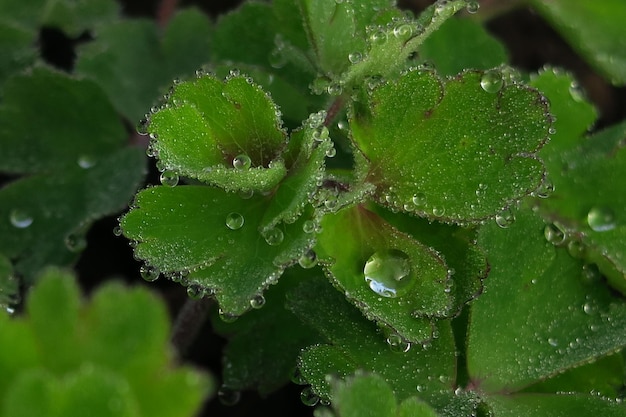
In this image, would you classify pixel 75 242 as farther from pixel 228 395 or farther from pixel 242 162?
pixel 242 162

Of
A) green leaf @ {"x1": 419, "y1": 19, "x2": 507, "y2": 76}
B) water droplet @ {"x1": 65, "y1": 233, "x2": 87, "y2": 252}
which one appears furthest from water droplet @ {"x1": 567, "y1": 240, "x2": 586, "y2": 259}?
water droplet @ {"x1": 65, "y1": 233, "x2": 87, "y2": 252}

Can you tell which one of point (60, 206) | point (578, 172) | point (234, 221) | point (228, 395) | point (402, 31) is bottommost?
point (228, 395)

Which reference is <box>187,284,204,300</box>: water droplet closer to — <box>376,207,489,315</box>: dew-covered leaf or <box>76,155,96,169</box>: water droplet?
<box>376,207,489,315</box>: dew-covered leaf

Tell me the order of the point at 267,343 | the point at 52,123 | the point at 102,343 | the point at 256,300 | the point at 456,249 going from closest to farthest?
the point at 102,343, the point at 256,300, the point at 456,249, the point at 267,343, the point at 52,123

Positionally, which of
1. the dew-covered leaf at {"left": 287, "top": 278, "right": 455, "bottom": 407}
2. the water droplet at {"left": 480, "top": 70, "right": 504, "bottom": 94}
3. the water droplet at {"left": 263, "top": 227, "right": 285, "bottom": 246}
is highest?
the water droplet at {"left": 480, "top": 70, "right": 504, "bottom": 94}

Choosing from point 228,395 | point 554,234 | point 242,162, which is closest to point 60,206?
point 228,395

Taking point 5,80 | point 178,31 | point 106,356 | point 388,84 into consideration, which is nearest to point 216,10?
point 178,31

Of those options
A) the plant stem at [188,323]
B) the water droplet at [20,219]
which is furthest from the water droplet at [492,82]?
the water droplet at [20,219]

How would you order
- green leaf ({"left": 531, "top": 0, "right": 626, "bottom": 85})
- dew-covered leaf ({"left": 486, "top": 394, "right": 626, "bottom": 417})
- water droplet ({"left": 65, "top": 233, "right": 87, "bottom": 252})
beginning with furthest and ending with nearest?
green leaf ({"left": 531, "top": 0, "right": 626, "bottom": 85}), water droplet ({"left": 65, "top": 233, "right": 87, "bottom": 252}), dew-covered leaf ({"left": 486, "top": 394, "right": 626, "bottom": 417})
